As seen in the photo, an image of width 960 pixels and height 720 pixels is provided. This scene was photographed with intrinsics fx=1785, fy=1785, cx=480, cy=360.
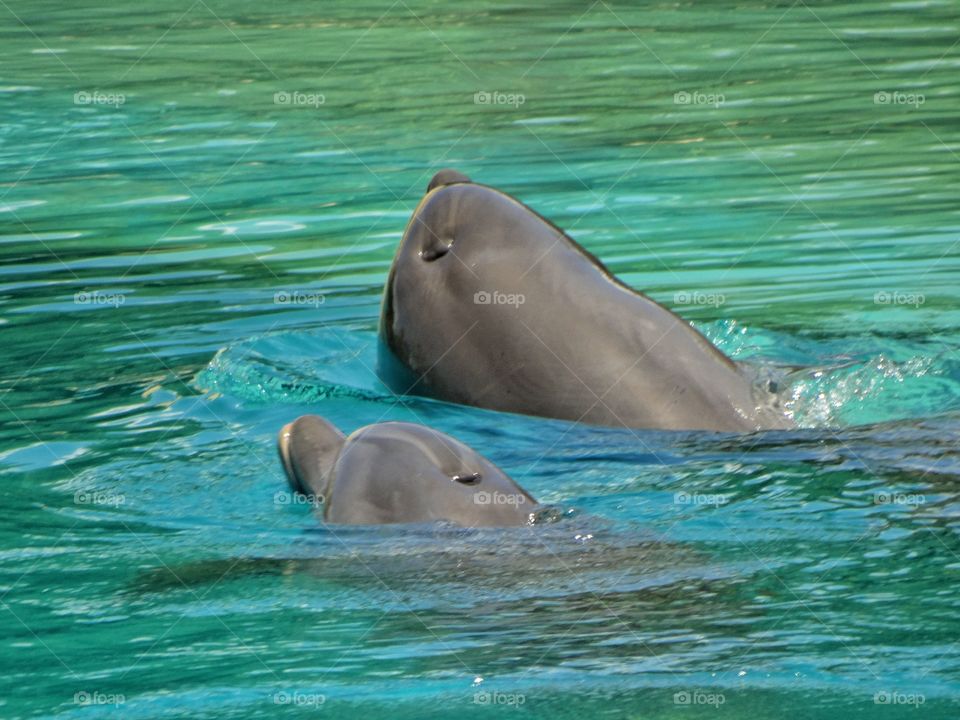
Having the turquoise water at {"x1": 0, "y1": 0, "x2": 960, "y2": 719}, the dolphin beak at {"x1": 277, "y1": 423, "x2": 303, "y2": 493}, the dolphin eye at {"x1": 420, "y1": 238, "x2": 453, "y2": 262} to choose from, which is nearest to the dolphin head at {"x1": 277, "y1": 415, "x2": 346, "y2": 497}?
the dolphin beak at {"x1": 277, "y1": 423, "x2": 303, "y2": 493}

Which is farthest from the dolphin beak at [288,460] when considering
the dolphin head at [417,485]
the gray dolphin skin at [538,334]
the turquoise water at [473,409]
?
the gray dolphin skin at [538,334]

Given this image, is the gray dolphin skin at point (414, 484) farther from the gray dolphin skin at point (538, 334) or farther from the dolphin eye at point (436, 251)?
the dolphin eye at point (436, 251)

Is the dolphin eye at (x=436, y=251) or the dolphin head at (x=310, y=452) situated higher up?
the dolphin eye at (x=436, y=251)

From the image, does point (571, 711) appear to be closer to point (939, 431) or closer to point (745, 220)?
point (939, 431)

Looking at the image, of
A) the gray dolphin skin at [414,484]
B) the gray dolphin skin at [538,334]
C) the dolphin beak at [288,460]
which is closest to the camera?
the gray dolphin skin at [414,484]

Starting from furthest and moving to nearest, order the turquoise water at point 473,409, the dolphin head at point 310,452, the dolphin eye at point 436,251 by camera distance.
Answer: the dolphin eye at point 436,251 < the dolphin head at point 310,452 < the turquoise water at point 473,409

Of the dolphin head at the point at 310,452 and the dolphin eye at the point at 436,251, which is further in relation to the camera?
the dolphin eye at the point at 436,251

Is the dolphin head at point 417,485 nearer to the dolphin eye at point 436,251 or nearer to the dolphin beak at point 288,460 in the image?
the dolphin beak at point 288,460

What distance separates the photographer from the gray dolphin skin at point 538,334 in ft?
19.4

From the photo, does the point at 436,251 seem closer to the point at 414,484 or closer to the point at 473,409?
the point at 473,409

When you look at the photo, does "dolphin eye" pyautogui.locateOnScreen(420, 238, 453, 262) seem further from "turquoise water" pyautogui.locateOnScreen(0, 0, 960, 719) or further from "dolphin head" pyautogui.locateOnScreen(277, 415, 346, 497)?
"dolphin head" pyautogui.locateOnScreen(277, 415, 346, 497)

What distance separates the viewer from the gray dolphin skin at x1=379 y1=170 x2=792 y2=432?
5.91 metres

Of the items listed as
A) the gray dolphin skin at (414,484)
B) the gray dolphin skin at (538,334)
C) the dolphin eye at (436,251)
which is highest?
the dolphin eye at (436,251)

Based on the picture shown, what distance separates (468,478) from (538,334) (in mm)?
1224
